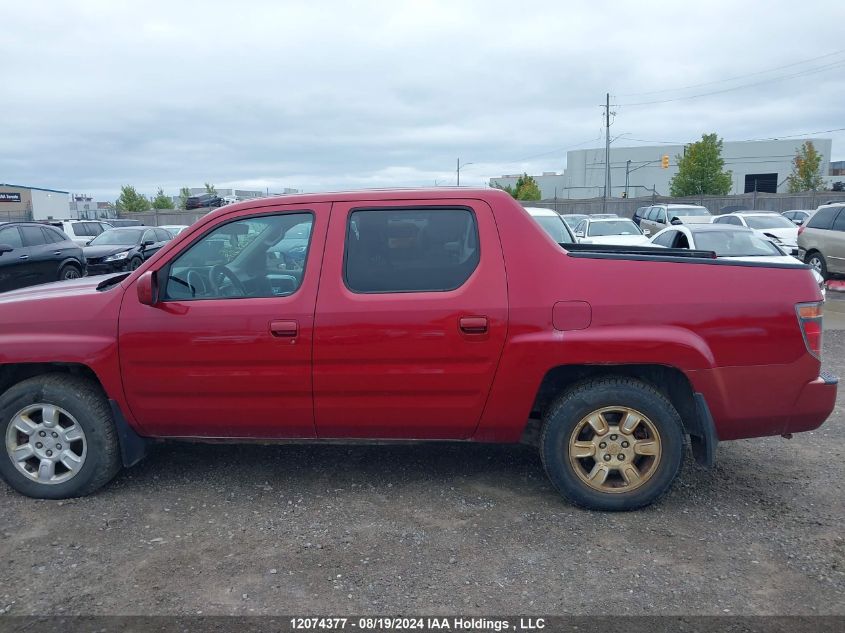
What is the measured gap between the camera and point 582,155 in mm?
78625

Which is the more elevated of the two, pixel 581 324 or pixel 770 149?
pixel 770 149

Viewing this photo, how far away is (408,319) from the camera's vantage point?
12.7ft

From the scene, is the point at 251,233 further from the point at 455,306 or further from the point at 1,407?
the point at 1,407

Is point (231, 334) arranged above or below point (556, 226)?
below

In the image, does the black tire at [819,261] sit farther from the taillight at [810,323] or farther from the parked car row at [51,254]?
the parked car row at [51,254]

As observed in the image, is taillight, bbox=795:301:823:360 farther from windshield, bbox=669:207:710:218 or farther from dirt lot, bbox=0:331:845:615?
windshield, bbox=669:207:710:218

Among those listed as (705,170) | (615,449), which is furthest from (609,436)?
(705,170)

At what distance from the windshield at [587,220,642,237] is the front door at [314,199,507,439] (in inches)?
499

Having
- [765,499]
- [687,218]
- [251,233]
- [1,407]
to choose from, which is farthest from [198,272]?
[687,218]

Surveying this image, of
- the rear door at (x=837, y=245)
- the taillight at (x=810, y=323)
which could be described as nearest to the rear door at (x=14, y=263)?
the taillight at (x=810, y=323)

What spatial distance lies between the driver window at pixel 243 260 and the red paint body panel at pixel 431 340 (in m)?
0.07

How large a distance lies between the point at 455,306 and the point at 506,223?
1.86ft

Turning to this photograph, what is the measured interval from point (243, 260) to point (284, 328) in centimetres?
57

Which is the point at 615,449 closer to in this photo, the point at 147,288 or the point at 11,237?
the point at 147,288
